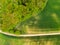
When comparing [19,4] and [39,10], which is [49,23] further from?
[19,4]

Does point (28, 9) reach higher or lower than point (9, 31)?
higher

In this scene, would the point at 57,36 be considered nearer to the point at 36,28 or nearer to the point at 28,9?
the point at 36,28

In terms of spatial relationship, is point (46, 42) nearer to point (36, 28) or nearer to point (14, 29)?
point (36, 28)

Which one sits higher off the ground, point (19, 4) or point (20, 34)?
point (19, 4)

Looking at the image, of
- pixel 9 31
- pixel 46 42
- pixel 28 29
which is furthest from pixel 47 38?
pixel 9 31

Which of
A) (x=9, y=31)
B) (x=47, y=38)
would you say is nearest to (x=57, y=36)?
(x=47, y=38)

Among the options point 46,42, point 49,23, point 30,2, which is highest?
point 30,2

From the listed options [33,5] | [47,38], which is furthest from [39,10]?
[47,38]
